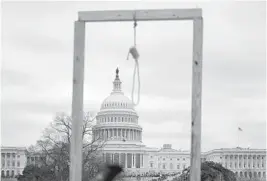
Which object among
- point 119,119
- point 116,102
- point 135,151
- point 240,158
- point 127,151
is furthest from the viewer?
point 240,158

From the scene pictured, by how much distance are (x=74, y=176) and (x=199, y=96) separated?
172 centimetres

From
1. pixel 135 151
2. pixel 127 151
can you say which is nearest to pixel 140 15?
pixel 127 151

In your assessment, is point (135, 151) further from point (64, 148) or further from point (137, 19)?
point (137, 19)

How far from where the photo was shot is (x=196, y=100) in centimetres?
671

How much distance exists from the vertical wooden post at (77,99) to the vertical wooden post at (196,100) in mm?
1295

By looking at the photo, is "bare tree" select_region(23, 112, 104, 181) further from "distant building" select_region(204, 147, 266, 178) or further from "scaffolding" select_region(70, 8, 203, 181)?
"distant building" select_region(204, 147, 266, 178)

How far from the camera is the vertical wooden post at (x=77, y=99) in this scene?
7.02 metres

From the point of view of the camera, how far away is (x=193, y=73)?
6.73 m

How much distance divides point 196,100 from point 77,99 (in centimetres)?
138

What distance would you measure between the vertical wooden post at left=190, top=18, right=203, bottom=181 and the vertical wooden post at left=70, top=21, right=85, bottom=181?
1295 millimetres

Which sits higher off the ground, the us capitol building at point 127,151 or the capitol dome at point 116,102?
the capitol dome at point 116,102

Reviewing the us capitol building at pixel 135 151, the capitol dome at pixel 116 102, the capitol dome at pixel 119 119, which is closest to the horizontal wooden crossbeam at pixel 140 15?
the us capitol building at pixel 135 151

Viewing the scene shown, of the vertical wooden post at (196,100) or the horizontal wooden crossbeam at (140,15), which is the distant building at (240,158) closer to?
the vertical wooden post at (196,100)

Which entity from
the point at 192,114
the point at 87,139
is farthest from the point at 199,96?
the point at 87,139
